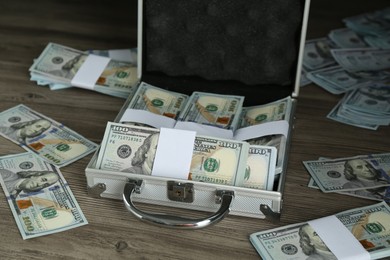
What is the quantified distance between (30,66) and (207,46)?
47cm

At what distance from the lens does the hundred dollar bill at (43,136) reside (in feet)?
4.26

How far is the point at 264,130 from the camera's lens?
127 cm

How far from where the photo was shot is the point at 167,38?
1.44 m

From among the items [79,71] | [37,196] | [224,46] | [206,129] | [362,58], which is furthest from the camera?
[362,58]

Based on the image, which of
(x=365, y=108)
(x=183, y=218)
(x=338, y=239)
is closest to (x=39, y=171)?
(x=183, y=218)

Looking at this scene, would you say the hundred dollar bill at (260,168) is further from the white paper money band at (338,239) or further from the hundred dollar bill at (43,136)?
the hundred dollar bill at (43,136)

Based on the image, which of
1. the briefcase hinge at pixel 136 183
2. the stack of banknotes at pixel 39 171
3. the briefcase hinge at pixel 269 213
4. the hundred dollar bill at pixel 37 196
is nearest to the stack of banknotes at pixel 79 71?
the stack of banknotes at pixel 39 171

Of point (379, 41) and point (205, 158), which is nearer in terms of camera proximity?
point (205, 158)

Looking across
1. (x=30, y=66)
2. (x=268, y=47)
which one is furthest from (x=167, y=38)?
(x=30, y=66)

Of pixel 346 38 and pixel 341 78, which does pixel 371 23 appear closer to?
pixel 346 38

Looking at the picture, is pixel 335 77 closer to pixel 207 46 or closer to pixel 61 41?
pixel 207 46

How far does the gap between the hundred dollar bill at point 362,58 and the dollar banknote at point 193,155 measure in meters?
0.57

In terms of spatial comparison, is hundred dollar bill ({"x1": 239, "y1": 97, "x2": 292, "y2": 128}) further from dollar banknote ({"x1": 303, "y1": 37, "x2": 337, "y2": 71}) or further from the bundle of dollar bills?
dollar banknote ({"x1": 303, "y1": 37, "x2": 337, "y2": 71})

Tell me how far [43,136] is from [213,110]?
1.18ft
